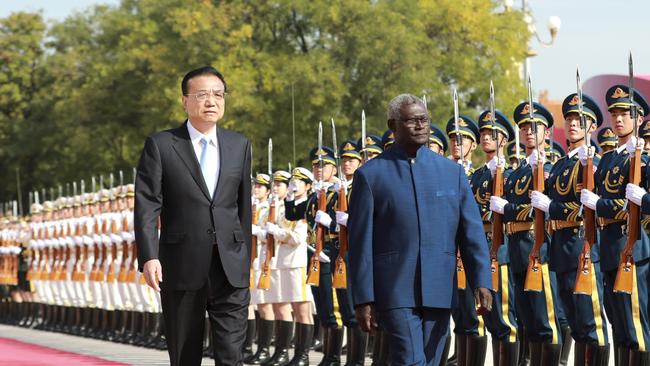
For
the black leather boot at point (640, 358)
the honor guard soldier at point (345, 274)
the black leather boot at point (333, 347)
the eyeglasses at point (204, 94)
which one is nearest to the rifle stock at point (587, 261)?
the black leather boot at point (640, 358)

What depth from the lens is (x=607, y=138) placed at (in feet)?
31.9

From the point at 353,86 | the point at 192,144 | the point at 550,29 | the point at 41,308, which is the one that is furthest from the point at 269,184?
the point at 353,86

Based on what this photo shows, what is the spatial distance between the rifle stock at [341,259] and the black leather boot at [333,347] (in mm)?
936

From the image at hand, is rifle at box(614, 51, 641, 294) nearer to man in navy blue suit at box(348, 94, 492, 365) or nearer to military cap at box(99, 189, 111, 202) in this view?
man in navy blue suit at box(348, 94, 492, 365)

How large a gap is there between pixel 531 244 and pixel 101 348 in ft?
25.3

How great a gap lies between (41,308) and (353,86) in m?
10.4

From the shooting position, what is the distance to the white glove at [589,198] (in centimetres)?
899

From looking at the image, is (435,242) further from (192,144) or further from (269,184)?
(269,184)

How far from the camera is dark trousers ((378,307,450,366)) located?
265 inches

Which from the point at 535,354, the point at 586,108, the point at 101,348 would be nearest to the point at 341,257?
the point at 535,354

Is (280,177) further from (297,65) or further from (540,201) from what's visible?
(297,65)

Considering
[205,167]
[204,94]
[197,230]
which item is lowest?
[197,230]

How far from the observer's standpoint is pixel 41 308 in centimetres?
2378

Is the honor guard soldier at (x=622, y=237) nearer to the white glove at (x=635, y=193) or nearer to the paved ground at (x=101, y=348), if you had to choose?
the white glove at (x=635, y=193)
